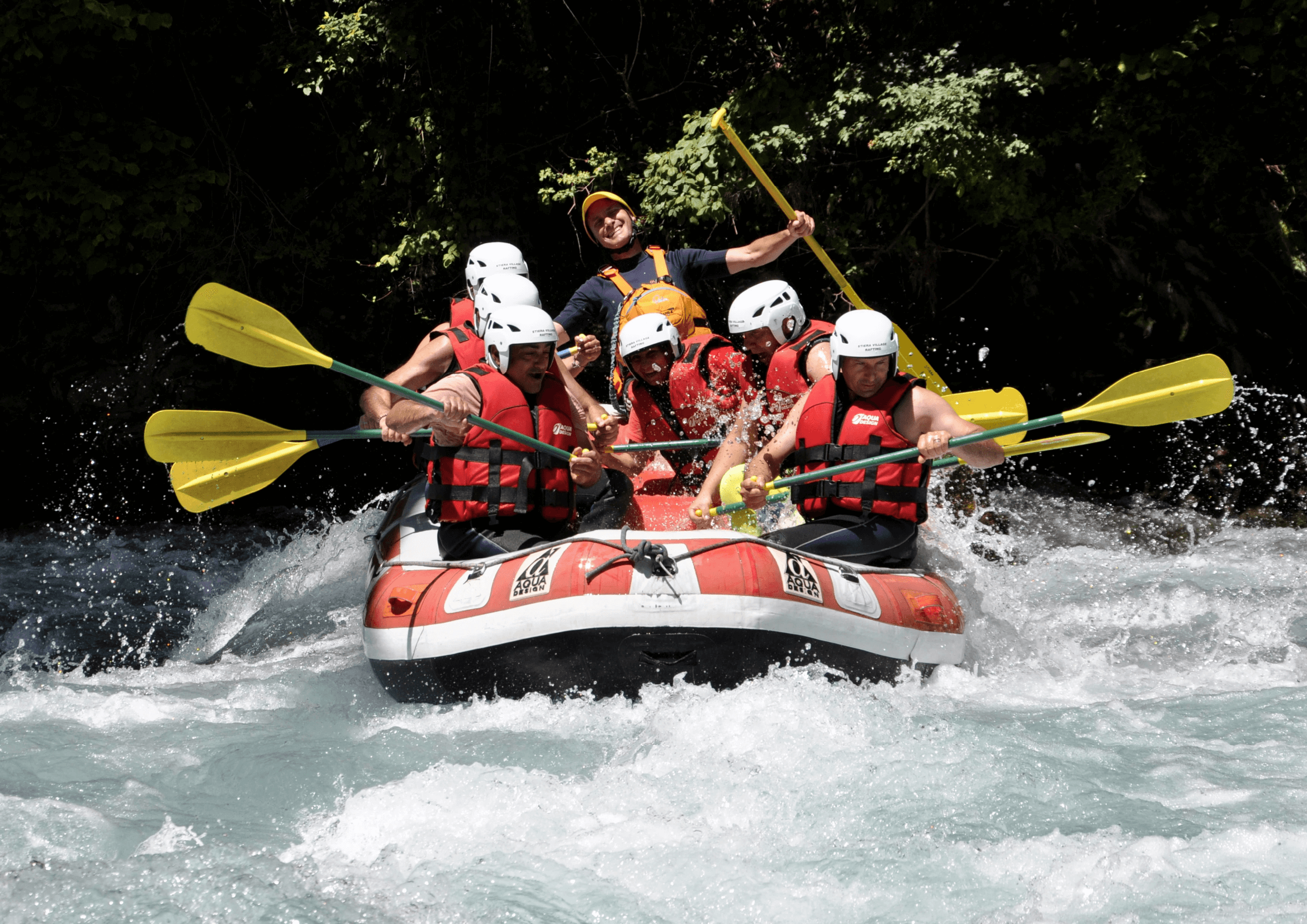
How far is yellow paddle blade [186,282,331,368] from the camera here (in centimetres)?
410

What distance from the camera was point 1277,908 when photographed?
8.20ft

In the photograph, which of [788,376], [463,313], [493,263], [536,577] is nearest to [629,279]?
[493,263]

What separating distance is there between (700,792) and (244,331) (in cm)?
245

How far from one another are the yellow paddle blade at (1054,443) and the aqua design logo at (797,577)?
100 centimetres

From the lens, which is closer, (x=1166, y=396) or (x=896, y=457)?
(x=896, y=457)

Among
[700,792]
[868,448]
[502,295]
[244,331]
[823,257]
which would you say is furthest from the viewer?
[823,257]

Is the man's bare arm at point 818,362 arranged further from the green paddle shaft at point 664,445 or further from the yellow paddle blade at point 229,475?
the yellow paddle blade at point 229,475

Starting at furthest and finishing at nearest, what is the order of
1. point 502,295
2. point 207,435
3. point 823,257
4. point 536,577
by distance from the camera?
point 823,257, point 502,295, point 207,435, point 536,577

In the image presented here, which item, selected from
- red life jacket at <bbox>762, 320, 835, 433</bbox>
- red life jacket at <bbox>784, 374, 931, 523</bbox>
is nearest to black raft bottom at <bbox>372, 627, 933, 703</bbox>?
red life jacket at <bbox>784, 374, 931, 523</bbox>

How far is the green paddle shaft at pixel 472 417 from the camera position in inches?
156

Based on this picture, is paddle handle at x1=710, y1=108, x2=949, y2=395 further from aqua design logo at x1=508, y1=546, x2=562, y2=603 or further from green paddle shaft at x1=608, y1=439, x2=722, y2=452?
aqua design logo at x1=508, y1=546, x2=562, y2=603

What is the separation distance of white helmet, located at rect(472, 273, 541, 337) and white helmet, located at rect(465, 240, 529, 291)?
1.16ft

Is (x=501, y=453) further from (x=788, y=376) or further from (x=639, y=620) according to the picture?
(x=788, y=376)

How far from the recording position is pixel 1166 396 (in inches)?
Answer: 164
